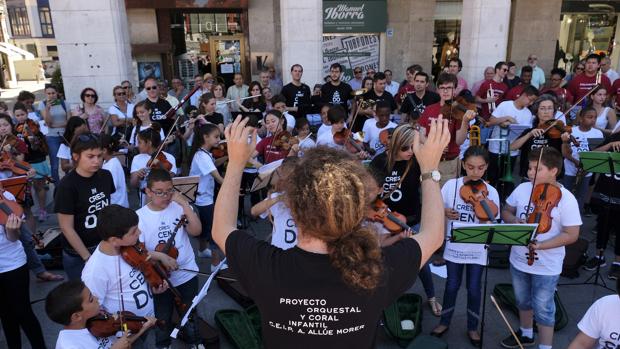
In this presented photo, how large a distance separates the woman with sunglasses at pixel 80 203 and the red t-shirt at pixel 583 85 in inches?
329

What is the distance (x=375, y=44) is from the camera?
562 inches

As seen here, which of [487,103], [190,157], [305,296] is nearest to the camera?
[305,296]

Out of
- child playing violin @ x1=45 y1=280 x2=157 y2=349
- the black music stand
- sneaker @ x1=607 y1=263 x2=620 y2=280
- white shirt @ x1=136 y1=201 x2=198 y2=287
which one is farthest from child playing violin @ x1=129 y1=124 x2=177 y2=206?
sneaker @ x1=607 y1=263 x2=620 y2=280

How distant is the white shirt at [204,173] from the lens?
509cm

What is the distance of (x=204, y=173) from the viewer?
199 inches

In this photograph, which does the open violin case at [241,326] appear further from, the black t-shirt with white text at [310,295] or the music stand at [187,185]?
the black t-shirt with white text at [310,295]

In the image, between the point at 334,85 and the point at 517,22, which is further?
the point at 517,22

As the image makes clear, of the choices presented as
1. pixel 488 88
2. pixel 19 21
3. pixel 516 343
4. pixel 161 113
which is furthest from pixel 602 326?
pixel 19 21

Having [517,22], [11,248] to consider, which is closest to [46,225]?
[11,248]

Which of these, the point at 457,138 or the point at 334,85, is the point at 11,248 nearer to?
the point at 457,138

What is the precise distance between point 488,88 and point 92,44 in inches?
313

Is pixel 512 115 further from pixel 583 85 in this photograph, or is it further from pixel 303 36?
pixel 303 36

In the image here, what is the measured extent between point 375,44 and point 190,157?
10.4 metres

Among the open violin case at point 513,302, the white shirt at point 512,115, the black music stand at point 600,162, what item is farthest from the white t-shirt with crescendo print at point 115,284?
the white shirt at point 512,115
